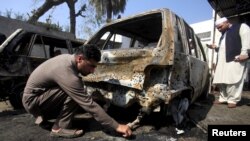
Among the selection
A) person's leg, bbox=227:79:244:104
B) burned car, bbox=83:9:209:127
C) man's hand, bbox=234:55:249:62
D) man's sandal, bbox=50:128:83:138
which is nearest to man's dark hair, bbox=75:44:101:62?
burned car, bbox=83:9:209:127

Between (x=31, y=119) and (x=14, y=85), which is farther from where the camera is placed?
(x=14, y=85)

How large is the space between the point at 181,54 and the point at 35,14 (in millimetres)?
21470

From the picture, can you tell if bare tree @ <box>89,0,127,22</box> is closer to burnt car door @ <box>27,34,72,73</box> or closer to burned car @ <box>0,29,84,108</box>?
burnt car door @ <box>27,34,72,73</box>

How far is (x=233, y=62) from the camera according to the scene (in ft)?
16.8

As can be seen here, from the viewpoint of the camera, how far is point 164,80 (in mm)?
3100

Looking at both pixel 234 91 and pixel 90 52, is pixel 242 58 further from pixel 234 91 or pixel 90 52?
pixel 90 52

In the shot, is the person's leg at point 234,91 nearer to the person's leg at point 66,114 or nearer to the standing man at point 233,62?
the standing man at point 233,62

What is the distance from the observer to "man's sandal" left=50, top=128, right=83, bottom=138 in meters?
3.03

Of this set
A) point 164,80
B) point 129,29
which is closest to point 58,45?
point 129,29

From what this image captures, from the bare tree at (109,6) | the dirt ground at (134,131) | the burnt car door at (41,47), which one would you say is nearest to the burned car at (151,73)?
the dirt ground at (134,131)

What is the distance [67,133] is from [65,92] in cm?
47

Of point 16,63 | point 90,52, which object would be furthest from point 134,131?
point 16,63

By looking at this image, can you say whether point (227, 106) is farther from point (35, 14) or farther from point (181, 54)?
point (35, 14)

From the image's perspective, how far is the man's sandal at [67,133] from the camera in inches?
119
